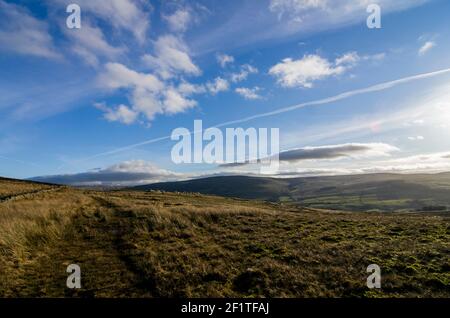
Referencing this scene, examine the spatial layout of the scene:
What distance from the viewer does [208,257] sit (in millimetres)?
16812

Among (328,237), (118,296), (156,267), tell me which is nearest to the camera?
(118,296)

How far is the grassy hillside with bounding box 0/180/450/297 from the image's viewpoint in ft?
40.9

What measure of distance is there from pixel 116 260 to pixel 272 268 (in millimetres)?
7955

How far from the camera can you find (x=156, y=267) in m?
14.5

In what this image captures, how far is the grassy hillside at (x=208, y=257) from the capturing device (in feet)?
40.9

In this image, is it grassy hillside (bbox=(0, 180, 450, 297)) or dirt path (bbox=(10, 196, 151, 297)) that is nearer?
dirt path (bbox=(10, 196, 151, 297))

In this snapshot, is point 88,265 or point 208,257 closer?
point 88,265

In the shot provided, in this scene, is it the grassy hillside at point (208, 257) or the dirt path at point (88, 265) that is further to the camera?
the grassy hillside at point (208, 257)
